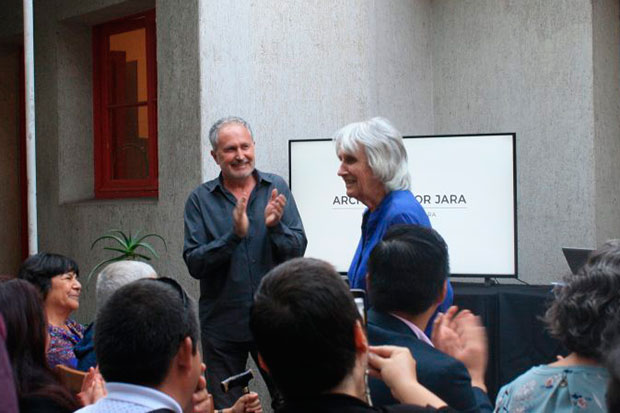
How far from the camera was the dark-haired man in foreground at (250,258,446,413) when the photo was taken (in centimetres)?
141

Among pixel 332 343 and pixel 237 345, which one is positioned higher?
pixel 332 343

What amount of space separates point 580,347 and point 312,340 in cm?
79

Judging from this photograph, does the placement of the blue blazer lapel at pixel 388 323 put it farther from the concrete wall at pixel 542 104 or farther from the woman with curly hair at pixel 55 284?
the concrete wall at pixel 542 104

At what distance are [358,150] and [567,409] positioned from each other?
142 centimetres

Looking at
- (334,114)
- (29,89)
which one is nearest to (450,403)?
(29,89)

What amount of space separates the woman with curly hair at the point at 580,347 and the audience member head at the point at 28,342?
1.11m

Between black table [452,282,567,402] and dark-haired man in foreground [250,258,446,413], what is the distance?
3334 mm

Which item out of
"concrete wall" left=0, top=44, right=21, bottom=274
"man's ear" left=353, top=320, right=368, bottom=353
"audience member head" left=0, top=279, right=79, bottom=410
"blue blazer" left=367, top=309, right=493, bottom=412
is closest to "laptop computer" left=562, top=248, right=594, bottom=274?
"blue blazer" left=367, top=309, right=493, bottom=412

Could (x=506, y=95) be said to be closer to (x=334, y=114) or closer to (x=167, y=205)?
(x=334, y=114)

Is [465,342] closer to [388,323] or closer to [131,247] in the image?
[388,323]

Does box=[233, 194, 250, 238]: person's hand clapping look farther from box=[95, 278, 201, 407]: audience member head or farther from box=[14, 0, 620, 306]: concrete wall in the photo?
box=[95, 278, 201, 407]: audience member head

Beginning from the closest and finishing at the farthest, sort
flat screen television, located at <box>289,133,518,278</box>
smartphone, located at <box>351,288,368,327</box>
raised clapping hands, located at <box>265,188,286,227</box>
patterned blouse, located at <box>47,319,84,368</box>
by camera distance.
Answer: smartphone, located at <box>351,288,368,327</box>, patterned blouse, located at <box>47,319,84,368</box>, raised clapping hands, located at <box>265,188,286,227</box>, flat screen television, located at <box>289,133,518,278</box>

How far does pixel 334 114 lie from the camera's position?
228 inches

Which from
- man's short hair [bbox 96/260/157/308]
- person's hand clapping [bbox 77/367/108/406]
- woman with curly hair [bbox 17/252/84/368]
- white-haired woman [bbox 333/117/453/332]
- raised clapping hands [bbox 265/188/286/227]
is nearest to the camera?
person's hand clapping [bbox 77/367/108/406]
